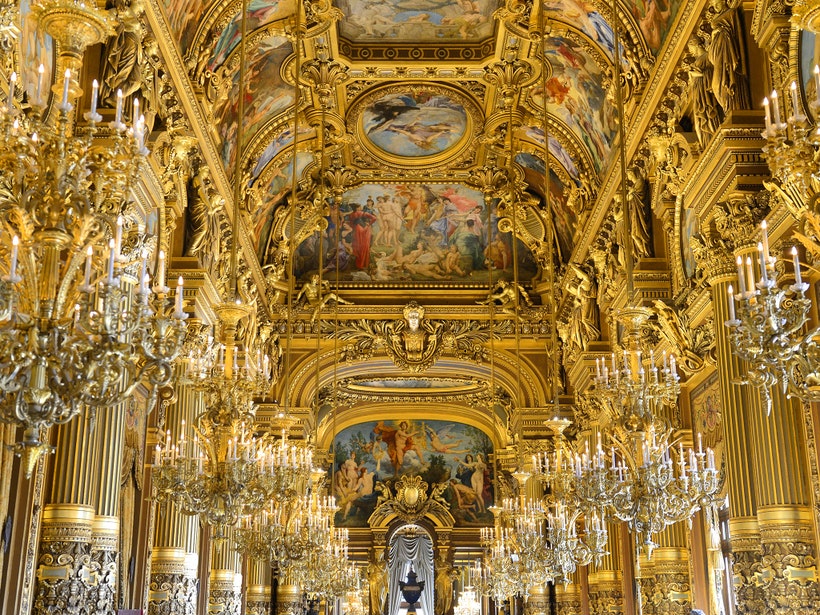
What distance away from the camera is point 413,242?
22.8 metres

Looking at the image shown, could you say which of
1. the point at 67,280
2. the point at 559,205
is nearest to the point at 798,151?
the point at 67,280

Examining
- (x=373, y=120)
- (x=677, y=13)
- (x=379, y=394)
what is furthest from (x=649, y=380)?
(x=379, y=394)

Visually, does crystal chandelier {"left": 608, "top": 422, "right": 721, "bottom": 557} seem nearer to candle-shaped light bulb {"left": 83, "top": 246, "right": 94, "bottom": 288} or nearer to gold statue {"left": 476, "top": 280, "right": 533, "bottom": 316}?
candle-shaped light bulb {"left": 83, "top": 246, "right": 94, "bottom": 288}

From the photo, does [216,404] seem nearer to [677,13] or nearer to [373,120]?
[677,13]

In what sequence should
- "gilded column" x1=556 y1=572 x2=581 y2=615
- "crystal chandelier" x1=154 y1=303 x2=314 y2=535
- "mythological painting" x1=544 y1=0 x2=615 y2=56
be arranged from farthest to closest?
"gilded column" x1=556 y1=572 x2=581 y2=615, "mythological painting" x1=544 y1=0 x2=615 y2=56, "crystal chandelier" x1=154 y1=303 x2=314 y2=535

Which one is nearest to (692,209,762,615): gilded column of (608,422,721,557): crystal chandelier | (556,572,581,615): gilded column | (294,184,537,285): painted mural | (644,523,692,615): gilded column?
(608,422,721,557): crystal chandelier

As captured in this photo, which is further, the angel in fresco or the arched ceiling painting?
the angel in fresco

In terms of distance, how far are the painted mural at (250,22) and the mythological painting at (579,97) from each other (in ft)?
13.6

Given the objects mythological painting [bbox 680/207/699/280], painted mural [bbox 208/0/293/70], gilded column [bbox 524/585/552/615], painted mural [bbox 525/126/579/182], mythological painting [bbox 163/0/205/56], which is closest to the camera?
mythological painting [bbox 163/0/205/56]

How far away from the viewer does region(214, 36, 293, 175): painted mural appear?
52.1ft

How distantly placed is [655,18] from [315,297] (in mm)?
11251

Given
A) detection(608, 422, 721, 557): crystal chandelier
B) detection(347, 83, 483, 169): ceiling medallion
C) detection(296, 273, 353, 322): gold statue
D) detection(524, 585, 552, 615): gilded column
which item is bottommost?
detection(524, 585, 552, 615): gilded column

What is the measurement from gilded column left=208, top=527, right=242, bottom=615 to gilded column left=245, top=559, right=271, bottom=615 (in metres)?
4.59

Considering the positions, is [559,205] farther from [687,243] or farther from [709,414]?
[709,414]
